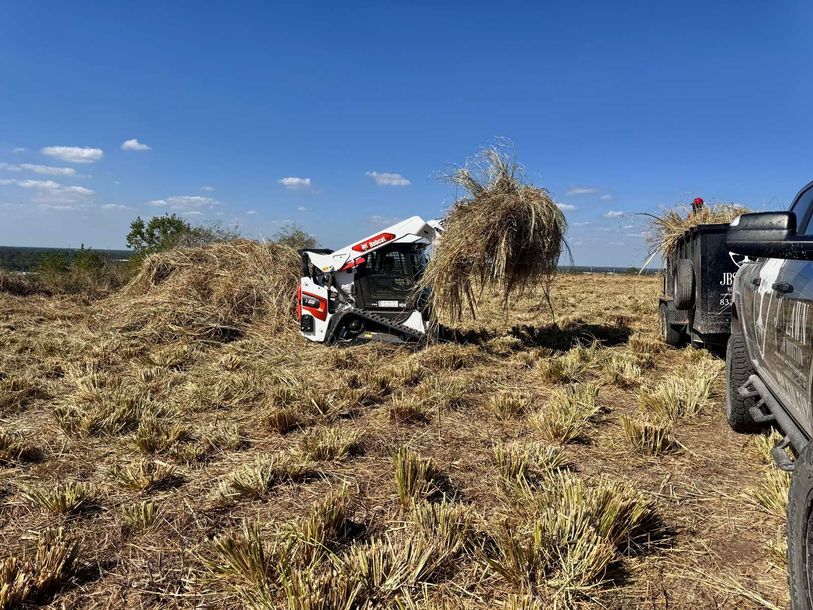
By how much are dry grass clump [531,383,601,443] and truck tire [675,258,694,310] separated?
2.20 meters

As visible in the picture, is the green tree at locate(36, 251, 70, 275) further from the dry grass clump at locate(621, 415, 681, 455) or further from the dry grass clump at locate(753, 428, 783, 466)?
the dry grass clump at locate(753, 428, 783, 466)

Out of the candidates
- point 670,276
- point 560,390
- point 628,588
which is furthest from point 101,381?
point 670,276

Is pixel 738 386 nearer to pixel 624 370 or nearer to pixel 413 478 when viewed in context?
pixel 624 370

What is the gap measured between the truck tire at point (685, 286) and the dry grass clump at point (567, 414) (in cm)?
220

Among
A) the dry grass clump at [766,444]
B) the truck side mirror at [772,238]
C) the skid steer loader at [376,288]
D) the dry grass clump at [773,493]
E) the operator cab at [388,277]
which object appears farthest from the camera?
the operator cab at [388,277]

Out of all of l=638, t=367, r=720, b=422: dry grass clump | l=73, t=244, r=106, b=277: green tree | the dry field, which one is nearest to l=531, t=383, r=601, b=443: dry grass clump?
the dry field

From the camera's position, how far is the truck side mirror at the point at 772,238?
2.51 m

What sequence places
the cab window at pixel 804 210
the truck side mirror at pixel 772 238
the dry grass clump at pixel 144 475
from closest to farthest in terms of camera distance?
1. the truck side mirror at pixel 772 238
2. the cab window at pixel 804 210
3. the dry grass clump at pixel 144 475

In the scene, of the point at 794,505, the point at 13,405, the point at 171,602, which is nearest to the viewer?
the point at 794,505

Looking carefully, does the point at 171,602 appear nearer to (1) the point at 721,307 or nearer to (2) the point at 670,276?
(1) the point at 721,307

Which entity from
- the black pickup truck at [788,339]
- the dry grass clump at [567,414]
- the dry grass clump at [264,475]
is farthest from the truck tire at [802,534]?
the dry grass clump at [264,475]

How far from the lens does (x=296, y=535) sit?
122 inches

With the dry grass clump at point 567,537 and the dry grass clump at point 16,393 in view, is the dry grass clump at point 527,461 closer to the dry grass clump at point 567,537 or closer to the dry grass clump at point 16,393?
the dry grass clump at point 567,537

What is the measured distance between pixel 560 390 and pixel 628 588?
158 inches
